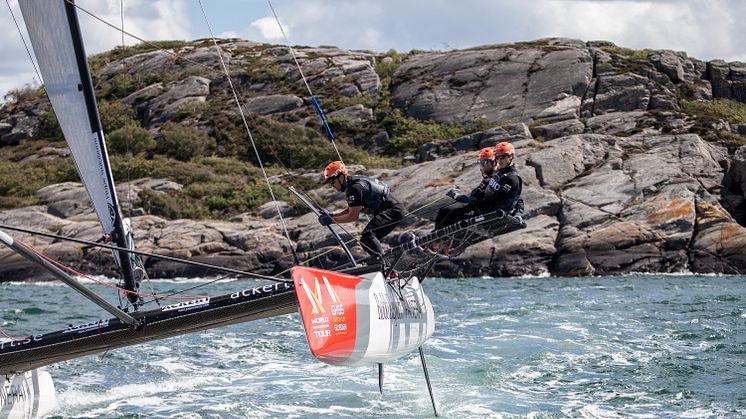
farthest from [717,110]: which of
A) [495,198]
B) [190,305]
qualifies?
[190,305]

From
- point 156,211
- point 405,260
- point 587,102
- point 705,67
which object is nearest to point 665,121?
point 587,102

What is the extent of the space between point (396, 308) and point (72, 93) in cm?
419

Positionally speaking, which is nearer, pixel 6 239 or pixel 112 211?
pixel 6 239

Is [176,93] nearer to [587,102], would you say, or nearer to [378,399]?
[587,102]

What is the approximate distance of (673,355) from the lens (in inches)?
455

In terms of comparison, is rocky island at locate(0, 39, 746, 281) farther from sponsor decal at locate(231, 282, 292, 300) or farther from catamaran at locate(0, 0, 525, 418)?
sponsor decal at locate(231, 282, 292, 300)

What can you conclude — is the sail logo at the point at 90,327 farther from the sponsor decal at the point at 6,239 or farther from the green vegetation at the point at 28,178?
the green vegetation at the point at 28,178

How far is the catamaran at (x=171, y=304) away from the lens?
7.11 metres

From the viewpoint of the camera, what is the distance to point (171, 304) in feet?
29.2

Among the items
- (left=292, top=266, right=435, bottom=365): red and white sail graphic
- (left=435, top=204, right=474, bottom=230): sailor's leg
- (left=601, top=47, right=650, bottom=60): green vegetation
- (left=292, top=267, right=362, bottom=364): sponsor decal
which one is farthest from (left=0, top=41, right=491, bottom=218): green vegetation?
(left=292, top=267, right=362, bottom=364): sponsor decal

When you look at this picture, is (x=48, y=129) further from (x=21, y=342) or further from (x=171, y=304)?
(x=21, y=342)

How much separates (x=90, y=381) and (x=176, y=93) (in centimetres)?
4398

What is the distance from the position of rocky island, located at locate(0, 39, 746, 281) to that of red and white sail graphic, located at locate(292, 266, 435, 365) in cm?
620

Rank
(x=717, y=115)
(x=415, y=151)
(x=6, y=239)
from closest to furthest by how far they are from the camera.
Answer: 1. (x=6, y=239)
2. (x=717, y=115)
3. (x=415, y=151)
